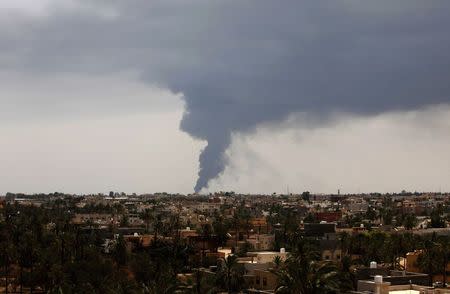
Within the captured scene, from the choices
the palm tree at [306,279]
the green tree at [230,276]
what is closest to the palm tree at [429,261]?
the green tree at [230,276]

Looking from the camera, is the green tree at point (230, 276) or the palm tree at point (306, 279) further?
the green tree at point (230, 276)

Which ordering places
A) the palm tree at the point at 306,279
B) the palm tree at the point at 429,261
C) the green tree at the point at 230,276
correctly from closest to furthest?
the palm tree at the point at 306,279 < the green tree at the point at 230,276 < the palm tree at the point at 429,261

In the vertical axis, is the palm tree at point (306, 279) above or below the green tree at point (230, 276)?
above

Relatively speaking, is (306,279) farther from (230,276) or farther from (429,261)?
(429,261)

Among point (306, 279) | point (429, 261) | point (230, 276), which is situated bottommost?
point (230, 276)

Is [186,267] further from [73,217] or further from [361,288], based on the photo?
[73,217]

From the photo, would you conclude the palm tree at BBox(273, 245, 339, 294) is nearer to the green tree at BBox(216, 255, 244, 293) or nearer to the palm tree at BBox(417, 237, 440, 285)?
the green tree at BBox(216, 255, 244, 293)

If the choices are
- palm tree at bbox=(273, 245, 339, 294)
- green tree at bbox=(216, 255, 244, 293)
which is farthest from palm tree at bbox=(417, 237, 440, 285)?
palm tree at bbox=(273, 245, 339, 294)

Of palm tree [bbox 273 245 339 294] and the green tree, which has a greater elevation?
palm tree [bbox 273 245 339 294]

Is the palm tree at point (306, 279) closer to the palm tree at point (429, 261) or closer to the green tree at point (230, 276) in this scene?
the green tree at point (230, 276)

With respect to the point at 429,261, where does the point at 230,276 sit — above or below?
below

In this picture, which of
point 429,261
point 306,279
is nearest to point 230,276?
point 429,261

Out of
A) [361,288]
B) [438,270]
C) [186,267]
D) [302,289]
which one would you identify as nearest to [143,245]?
[186,267]

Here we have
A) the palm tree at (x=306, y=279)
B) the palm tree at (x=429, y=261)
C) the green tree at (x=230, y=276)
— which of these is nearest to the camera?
the palm tree at (x=306, y=279)
